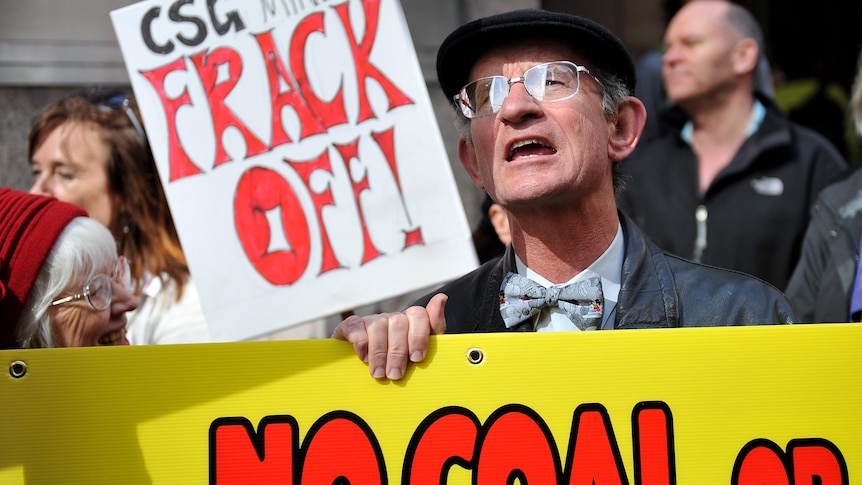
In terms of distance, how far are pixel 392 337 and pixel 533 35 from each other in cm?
73

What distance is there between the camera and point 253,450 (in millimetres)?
1919

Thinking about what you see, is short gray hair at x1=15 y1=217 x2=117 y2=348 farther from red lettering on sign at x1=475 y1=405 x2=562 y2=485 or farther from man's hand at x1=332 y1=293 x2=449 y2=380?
red lettering on sign at x1=475 y1=405 x2=562 y2=485

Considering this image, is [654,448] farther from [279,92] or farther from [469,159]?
[279,92]

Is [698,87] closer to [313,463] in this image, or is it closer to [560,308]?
[560,308]

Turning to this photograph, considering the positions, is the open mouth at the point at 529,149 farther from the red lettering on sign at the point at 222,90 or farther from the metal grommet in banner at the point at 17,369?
the red lettering on sign at the point at 222,90

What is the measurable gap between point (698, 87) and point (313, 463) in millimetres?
3024

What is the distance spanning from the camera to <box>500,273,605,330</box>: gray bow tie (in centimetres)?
214

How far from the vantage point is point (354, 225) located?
3078mm

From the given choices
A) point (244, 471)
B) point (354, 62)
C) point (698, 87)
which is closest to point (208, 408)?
point (244, 471)

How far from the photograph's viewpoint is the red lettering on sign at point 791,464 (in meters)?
1.91

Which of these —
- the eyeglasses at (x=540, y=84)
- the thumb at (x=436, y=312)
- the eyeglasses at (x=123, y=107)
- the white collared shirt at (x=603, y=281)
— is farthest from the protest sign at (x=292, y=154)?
the thumb at (x=436, y=312)

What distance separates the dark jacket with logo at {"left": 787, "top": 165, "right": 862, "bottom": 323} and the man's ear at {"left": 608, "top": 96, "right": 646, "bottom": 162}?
47.0 inches

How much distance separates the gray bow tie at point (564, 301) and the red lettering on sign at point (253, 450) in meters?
0.52

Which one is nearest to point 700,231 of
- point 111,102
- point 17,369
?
point 111,102
